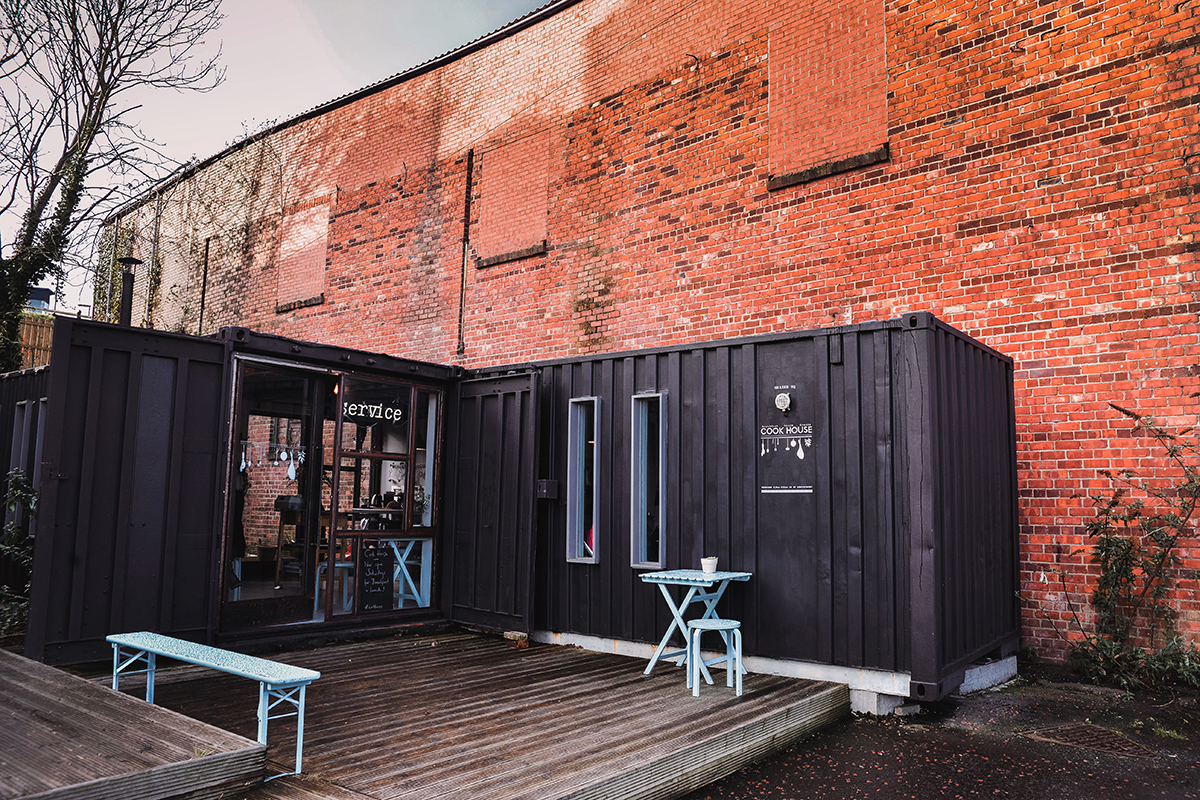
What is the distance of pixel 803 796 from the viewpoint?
384cm

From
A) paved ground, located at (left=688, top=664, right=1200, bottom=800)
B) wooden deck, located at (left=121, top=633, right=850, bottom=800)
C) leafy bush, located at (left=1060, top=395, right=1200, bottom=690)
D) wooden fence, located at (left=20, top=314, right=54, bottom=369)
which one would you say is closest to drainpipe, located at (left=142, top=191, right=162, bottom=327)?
wooden fence, located at (left=20, top=314, right=54, bottom=369)

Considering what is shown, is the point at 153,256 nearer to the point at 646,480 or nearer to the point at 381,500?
the point at 381,500

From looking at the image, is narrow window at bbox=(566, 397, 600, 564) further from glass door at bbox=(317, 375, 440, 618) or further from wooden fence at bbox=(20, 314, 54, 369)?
wooden fence at bbox=(20, 314, 54, 369)

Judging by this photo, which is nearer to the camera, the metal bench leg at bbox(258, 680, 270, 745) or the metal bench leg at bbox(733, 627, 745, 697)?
the metal bench leg at bbox(258, 680, 270, 745)

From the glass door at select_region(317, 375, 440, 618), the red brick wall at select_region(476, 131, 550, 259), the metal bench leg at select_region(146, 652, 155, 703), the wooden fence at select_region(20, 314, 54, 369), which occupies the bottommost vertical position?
the metal bench leg at select_region(146, 652, 155, 703)

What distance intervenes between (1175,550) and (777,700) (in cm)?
327

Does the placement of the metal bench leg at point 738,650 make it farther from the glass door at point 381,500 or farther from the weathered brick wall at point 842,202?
the glass door at point 381,500

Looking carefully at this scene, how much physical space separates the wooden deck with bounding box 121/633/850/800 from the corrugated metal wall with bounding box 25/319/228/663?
641 millimetres

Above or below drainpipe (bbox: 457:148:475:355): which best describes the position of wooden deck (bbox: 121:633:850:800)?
below

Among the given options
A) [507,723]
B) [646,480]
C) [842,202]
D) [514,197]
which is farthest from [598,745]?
[514,197]

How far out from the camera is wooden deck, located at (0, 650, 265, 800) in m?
2.82

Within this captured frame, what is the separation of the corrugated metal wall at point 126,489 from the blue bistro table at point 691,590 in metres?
3.29

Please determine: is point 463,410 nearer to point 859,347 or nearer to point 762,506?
point 762,506

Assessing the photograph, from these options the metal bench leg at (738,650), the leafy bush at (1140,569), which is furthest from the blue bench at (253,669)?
the leafy bush at (1140,569)
